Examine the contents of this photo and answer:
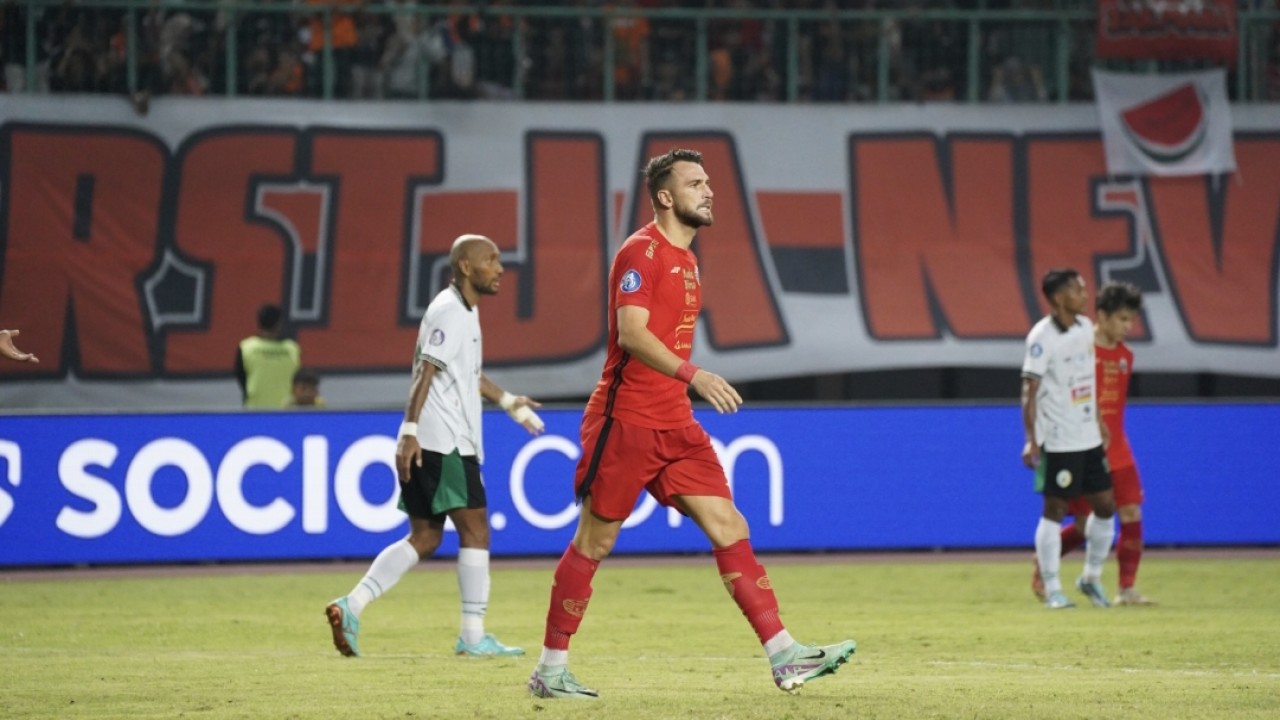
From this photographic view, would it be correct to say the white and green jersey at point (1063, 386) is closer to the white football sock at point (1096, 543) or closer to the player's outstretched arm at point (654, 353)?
the white football sock at point (1096, 543)

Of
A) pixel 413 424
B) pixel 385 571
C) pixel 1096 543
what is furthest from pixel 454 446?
pixel 1096 543

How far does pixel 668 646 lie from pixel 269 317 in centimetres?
777

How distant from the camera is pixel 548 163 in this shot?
19.6 meters

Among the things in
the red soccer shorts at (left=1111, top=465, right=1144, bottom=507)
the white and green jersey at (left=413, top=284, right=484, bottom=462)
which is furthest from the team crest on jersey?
the red soccer shorts at (left=1111, top=465, right=1144, bottom=507)

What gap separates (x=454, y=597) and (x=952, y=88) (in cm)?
996

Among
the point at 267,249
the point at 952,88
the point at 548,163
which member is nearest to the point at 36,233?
the point at 267,249

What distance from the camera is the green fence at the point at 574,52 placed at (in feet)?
62.6

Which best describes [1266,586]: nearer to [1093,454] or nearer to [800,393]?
[1093,454]

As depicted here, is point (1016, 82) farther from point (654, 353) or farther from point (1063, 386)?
point (654, 353)

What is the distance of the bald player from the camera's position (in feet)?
32.1

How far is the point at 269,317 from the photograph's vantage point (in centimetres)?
1695

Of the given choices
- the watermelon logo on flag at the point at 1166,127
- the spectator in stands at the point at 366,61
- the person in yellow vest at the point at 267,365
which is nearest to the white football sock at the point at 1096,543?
the person in yellow vest at the point at 267,365

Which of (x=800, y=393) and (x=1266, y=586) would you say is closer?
(x=1266, y=586)

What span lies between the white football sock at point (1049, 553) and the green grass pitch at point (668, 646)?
8.2 inches
